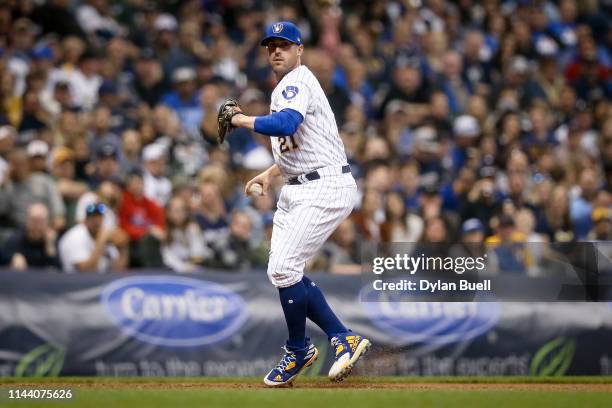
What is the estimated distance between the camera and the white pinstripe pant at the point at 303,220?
680 cm

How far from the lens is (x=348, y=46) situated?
14.4m

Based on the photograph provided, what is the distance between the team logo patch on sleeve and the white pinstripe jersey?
0.06 m

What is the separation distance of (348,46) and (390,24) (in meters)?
1.37

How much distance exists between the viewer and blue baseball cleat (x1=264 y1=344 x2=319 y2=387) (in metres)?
7.02

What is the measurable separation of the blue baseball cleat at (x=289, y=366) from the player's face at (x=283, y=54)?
186 centimetres

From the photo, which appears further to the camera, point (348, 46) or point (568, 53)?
point (568, 53)

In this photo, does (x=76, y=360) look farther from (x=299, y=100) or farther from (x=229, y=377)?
(x=299, y=100)

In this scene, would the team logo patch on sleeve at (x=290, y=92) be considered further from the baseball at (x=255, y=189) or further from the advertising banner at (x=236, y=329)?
the advertising banner at (x=236, y=329)

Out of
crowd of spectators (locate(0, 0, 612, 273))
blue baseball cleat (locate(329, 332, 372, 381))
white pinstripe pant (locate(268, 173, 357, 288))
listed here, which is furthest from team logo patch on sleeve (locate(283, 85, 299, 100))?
crowd of spectators (locate(0, 0, 612, 273))

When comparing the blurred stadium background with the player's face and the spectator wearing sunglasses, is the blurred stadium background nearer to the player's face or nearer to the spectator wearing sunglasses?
the spectator wearing sunglasses

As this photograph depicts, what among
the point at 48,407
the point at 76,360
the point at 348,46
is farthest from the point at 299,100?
the point at 348,46

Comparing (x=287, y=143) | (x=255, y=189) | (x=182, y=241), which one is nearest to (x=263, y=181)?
(x=255, y=189)

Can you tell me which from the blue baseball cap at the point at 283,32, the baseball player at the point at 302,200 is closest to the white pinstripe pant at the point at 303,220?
the baseball player at the point at 302,200

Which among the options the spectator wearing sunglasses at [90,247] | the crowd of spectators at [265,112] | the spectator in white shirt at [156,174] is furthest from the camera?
the spectator in white shirt at [156,174]
